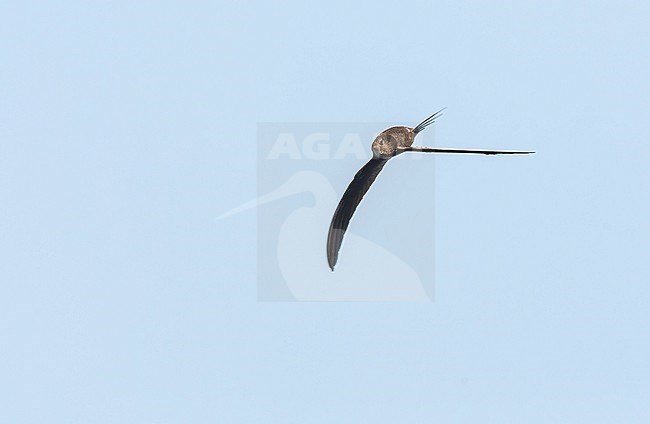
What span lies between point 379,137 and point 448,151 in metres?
1.27

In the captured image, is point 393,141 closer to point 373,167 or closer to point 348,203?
point 373,167

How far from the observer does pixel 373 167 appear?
58.5 feet

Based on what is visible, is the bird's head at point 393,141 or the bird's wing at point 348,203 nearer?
the bird's head at point 393,141

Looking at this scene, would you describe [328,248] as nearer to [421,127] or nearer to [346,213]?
[346,213]

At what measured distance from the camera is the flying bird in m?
16.8

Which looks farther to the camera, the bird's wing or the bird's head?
the bird's wing

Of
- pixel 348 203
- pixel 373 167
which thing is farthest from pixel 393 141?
pixel 348 203

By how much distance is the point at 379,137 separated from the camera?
17.0 meters

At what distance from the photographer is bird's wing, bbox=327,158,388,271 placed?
18.0 m

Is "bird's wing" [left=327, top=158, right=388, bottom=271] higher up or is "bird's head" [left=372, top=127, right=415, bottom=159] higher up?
"bird's head" [left=372, top=127, right=415, bottom=159]

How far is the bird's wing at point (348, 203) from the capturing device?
1797 centimetres

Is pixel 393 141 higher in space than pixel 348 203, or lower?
higher

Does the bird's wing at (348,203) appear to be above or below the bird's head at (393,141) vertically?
below

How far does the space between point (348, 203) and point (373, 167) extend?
129 cm
